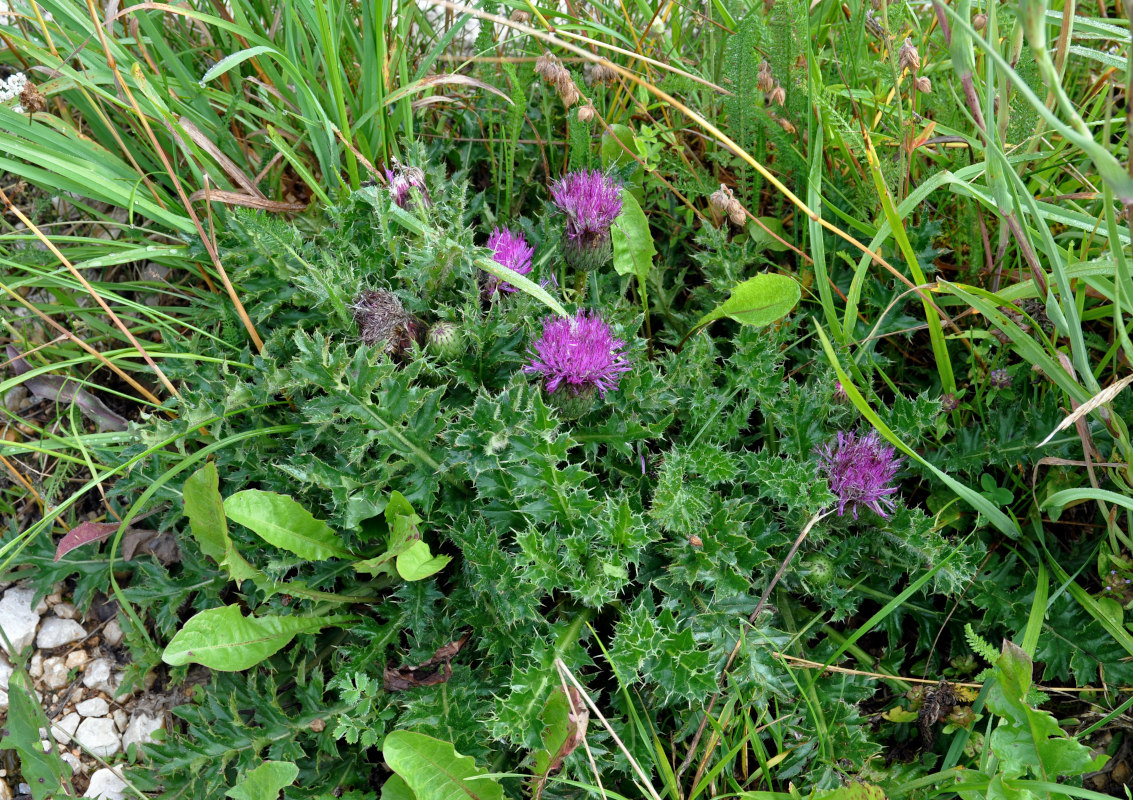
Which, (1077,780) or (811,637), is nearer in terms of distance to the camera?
(1077,780)

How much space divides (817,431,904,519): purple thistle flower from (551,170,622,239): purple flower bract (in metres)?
0.91

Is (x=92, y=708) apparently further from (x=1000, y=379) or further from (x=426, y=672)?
(x=1000, y=379)

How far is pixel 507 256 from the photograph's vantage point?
242 centimetres

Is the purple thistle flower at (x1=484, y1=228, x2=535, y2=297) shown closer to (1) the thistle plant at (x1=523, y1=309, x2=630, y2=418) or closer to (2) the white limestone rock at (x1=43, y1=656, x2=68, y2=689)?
(1) the thistle plant at (x1=523, y1=309, x2=630, y2=418)

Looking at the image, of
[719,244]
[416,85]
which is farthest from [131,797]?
[719,244]

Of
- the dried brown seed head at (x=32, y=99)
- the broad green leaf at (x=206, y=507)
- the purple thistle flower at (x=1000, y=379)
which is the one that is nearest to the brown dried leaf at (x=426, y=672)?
the broad green leaf at (x=206, y=507)

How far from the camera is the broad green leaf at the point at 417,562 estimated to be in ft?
6.71

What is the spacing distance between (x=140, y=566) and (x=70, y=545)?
200 millimetres

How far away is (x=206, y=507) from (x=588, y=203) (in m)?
1.34

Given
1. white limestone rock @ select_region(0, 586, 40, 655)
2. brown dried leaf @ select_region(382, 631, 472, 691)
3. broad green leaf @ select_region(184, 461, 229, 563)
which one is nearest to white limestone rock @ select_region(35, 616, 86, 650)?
white limestone rock @ select_region(0, 586, 40, 655)

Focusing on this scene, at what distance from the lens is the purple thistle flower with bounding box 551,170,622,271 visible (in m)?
2.43

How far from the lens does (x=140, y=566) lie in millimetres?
2455

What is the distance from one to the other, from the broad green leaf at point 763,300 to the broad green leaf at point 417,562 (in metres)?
1.06

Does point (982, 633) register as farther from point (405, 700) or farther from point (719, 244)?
point (405, 700)
